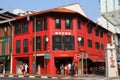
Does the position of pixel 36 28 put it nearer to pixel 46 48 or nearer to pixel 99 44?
pixel 46 48

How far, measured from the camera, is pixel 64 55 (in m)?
37.9

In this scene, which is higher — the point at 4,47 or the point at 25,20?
the point at 25,20

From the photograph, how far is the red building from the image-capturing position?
38.1 metres

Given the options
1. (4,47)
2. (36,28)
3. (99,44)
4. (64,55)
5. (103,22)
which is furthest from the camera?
(103,22)

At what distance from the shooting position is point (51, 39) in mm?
38219

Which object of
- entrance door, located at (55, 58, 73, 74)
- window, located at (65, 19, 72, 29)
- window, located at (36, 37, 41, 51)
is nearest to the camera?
window, located at (65, 19, 72, 29)

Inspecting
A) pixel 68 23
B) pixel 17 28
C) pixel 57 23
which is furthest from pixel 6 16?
pixel 68 23

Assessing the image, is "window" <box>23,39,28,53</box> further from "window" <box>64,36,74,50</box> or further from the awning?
the awning

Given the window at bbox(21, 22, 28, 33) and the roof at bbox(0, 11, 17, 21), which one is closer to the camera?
the window at bbox(21, 22, 28, 33)

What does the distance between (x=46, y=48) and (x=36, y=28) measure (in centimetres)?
372

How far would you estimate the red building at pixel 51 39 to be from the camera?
125ft

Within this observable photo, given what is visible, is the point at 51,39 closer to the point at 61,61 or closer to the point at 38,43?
the point at 38,43

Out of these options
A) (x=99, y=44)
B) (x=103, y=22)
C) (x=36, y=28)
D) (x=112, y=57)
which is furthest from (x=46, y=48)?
(x=103, y=22)

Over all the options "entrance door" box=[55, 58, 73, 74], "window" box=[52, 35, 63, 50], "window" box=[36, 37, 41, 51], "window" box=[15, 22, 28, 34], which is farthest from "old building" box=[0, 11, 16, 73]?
"window" box=[52, 35, 63, 50]
